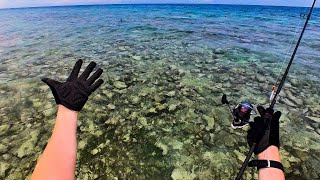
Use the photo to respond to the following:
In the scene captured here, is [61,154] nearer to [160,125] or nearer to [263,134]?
[263,134]

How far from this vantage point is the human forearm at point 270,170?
300 centimetres

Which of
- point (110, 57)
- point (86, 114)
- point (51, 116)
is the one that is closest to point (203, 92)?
point (86, 114)

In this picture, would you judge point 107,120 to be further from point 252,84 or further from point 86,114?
point 252,84

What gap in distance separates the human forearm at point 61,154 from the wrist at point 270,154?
8.75 ft

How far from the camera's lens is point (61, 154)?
2.83m

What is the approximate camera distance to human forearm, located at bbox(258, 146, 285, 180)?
2996 mm

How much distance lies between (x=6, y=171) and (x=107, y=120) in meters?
2.59

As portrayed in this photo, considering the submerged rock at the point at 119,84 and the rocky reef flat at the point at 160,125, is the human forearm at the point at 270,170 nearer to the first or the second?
the rocky reef flat at the point at 160,125

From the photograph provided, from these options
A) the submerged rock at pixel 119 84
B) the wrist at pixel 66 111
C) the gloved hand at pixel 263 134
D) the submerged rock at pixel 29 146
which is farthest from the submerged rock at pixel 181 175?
the submerged rock at pixel 119 84

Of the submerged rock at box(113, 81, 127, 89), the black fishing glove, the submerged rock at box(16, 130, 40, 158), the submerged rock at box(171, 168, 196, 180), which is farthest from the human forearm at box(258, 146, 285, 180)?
the submerged rock at box(113, 81, 127, 89)

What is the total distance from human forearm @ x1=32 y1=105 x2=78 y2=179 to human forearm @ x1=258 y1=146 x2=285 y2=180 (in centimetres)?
256

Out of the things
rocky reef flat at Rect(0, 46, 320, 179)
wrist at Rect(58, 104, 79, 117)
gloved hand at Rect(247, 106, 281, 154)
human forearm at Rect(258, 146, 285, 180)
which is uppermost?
wrist at Rect(58, 104, 79, 117)

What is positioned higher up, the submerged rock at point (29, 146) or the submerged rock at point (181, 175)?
the submerged rock at point (29, 146)

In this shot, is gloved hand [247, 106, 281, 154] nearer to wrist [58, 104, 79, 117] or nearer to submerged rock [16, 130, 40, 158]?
wrist [58, 104, 79, 117]
